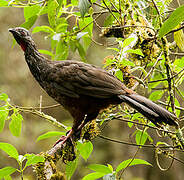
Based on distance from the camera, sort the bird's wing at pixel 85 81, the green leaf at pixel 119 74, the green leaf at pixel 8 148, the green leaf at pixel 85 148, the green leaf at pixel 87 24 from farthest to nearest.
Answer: the green leaf at pixel 87 24
the bird's wing at pixel 85 81
the green leaf at pixel 119 74
the green leaf at pixel 85 148
the green leaf at pixel 8 148

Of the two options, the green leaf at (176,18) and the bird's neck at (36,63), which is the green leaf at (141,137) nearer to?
the bird's neck at (36,63)

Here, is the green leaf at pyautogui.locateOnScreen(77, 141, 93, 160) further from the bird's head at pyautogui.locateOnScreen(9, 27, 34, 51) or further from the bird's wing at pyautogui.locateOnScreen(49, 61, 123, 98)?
the bird's head at pyautogui.locateOnScreen(9, 27, 34, 51)

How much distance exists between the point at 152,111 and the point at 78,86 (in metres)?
0.54

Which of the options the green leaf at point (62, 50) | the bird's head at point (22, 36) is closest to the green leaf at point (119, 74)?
the green leaf at point (62, 50)

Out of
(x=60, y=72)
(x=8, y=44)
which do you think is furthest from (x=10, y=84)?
(x=60, y=72)

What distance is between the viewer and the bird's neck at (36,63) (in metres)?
2.12

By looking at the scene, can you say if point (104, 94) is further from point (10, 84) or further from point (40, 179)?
point (10, 84)

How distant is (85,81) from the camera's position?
2.03 metres

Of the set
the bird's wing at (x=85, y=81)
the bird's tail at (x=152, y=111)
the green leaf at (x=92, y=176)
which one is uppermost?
the bird's wing at (x=85, y=81)

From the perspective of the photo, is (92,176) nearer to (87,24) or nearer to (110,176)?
(110,176)

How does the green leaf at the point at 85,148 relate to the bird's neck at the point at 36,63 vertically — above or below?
below

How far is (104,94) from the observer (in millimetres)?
1996

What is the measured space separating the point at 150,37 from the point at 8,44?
5.85 m

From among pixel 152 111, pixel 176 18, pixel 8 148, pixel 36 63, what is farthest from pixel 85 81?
pixel 176 18
